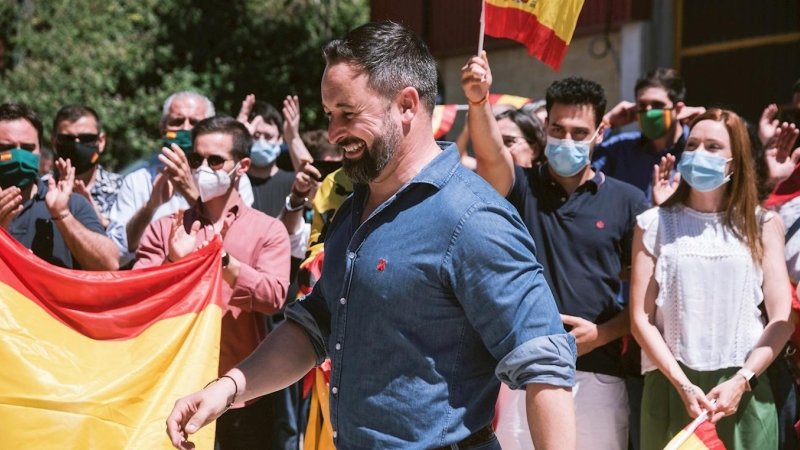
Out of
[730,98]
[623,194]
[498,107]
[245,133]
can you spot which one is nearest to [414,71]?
[623,194]

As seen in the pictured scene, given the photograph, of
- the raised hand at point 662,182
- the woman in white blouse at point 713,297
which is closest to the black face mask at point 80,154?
the raised hand at point 662,182

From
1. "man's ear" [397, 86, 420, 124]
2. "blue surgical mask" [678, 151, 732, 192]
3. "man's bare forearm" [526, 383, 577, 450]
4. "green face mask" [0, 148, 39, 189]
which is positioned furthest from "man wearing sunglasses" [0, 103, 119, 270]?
"man's bare forearm" [526, 383, 577, 450]

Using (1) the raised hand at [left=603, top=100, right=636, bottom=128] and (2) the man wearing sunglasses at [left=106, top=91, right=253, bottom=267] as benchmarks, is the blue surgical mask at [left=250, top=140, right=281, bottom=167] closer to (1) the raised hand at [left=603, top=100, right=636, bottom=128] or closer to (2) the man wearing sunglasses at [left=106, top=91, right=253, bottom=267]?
(2) the man wearing sunglasses at [left=106, top=91, right=253, bottom=267]

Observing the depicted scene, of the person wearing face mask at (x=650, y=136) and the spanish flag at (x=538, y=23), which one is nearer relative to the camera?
the spanish flag at (x=538, y=23)

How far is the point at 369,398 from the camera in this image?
279cm

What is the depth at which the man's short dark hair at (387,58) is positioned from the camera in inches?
111

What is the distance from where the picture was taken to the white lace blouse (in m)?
4.91

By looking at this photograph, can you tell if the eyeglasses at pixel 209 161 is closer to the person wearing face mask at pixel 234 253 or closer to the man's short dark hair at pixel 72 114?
the person wearing face mask at pixel 234 253

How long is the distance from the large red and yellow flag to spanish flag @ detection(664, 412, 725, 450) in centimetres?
205

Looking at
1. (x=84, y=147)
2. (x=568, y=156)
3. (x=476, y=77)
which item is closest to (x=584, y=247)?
(x=568, y=156)

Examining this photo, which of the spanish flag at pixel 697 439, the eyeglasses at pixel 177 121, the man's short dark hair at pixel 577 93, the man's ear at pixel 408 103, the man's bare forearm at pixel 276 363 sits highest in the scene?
the man's ear at pixel 408 103

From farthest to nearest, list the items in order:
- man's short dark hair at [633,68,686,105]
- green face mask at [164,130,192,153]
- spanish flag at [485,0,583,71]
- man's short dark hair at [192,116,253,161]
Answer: green face mask at [164,130,192,153], man's short dark hair at [633,68,686,105], man's short dark hair at [192,116,253,161], spanish flag at [485,0,583,71]

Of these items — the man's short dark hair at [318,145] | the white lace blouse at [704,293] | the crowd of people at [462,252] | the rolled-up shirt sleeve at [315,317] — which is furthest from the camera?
the man's short dark hair at [318,145]

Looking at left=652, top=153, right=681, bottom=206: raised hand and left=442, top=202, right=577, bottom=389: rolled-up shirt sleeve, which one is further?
left=652, top=153, right=681, bottom=206: raised hand
